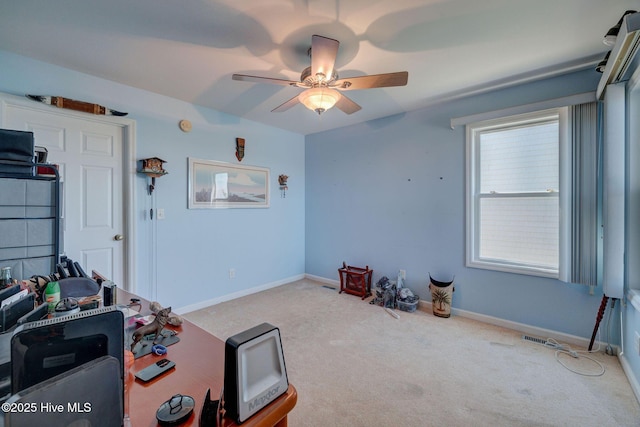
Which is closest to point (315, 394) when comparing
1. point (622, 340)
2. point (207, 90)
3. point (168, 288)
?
point (168, 288)

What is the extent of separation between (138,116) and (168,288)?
190cm

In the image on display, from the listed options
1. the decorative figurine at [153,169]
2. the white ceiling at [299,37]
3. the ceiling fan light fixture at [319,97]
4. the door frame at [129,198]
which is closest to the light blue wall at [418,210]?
the white ceiling at [299,37]

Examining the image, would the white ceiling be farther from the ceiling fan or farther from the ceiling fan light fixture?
the ceiling fan light fixture

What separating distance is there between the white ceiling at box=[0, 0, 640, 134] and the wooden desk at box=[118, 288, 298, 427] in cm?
191

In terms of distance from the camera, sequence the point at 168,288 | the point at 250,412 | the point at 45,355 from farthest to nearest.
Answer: the point at 168,288
the point at 250,412
the point at 45,355

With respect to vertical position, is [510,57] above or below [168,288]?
above

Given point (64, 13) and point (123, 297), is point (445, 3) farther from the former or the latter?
point (123, 297)

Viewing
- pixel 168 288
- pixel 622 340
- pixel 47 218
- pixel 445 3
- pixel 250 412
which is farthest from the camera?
pixel 168 288

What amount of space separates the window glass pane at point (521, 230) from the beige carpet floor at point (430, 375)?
776 mm

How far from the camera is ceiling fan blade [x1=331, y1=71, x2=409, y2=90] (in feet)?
6.16

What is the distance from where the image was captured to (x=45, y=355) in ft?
1.98

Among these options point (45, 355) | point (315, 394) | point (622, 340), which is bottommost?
point (315, 394)

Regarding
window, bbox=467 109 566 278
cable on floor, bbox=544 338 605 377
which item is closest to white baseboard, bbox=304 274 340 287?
window, bbox=467 109 566 278

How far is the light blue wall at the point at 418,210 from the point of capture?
8.53 ft
